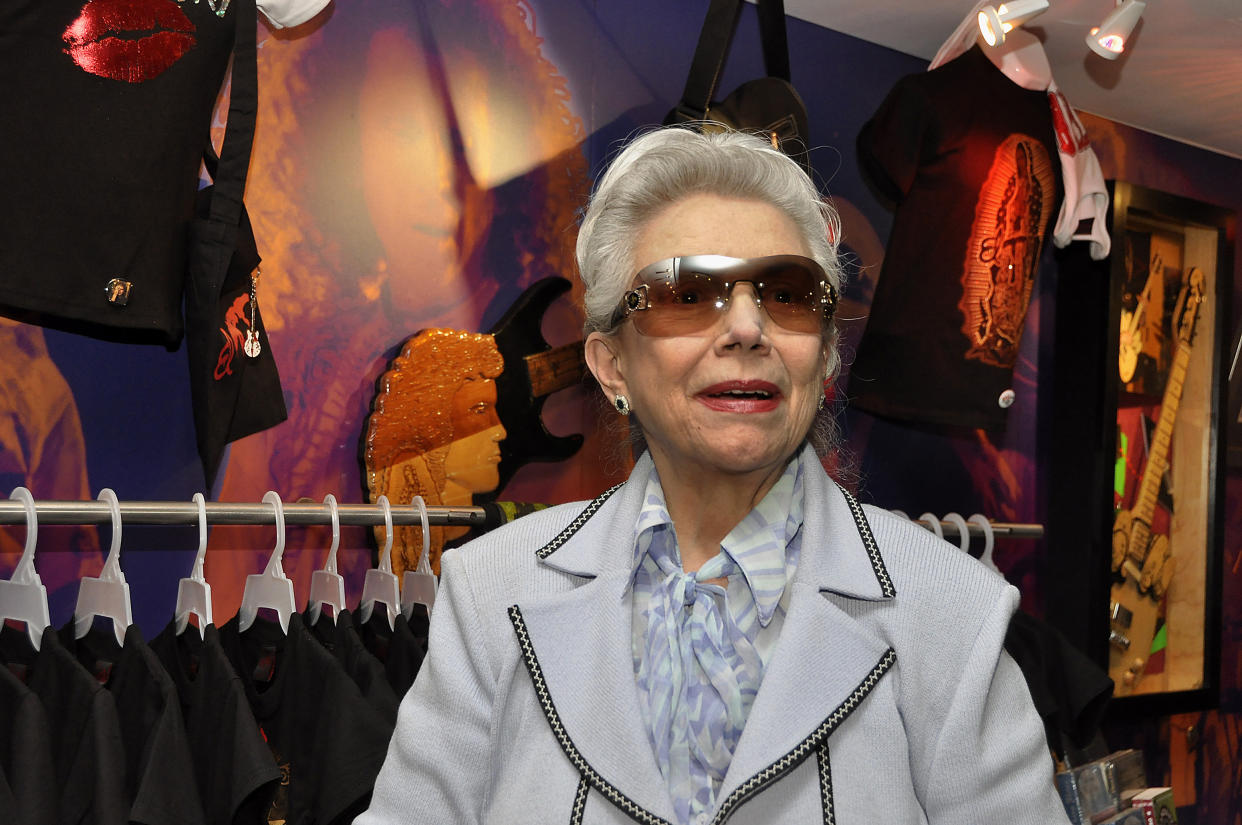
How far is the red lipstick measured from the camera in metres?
1.29

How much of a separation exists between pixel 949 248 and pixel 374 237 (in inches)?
54.0

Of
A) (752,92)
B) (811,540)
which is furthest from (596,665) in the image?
(752,92)

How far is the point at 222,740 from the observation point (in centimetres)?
155

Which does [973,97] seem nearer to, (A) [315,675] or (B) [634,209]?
(B) [634,209]

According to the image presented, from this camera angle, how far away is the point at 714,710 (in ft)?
4.19

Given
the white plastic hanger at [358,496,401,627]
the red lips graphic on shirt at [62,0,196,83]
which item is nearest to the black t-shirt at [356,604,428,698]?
the white plastic hanger at [358,496,401,627]

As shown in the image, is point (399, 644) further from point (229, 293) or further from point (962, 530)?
point (962, 530)

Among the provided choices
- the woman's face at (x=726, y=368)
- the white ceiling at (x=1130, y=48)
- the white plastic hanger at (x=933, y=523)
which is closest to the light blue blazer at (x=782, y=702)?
the woman's face at (x=726, y=368)

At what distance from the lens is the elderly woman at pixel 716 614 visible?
3.96ft

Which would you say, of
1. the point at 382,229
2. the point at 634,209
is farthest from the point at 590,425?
the point at 634,209

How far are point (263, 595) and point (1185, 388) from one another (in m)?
2.93

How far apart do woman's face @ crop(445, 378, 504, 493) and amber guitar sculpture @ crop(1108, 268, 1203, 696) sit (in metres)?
1.96

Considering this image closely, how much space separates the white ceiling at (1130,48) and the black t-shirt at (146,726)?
2.14 meters

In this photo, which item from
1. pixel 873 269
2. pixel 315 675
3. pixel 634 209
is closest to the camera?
pixel 634 209
